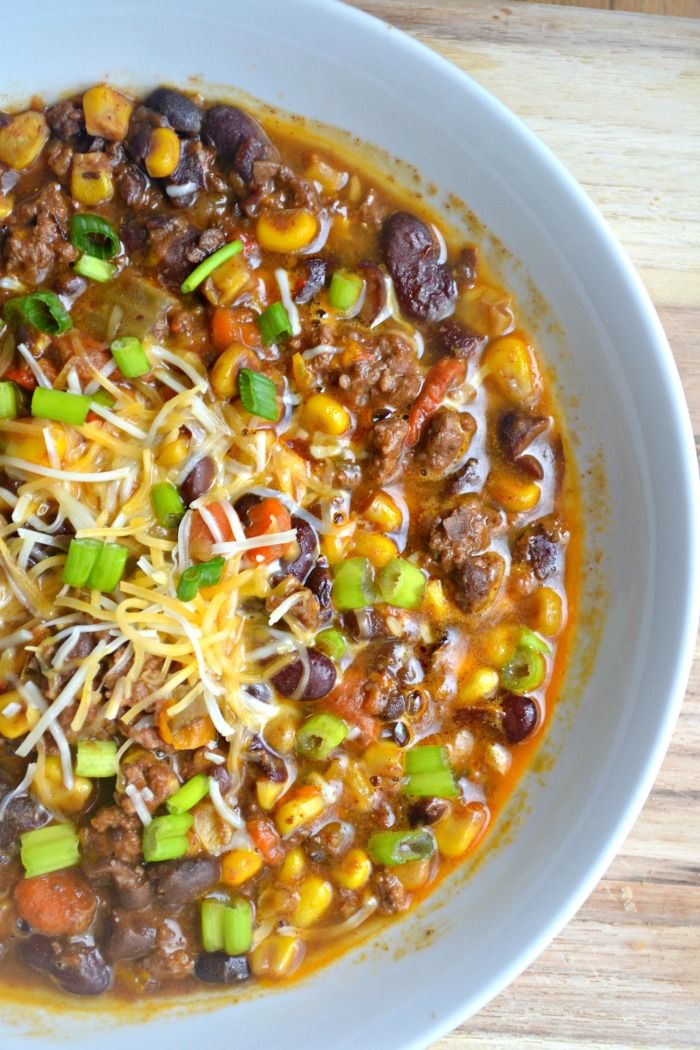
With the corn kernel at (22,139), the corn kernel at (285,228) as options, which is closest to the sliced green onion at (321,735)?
the corn kernel at (285,228)

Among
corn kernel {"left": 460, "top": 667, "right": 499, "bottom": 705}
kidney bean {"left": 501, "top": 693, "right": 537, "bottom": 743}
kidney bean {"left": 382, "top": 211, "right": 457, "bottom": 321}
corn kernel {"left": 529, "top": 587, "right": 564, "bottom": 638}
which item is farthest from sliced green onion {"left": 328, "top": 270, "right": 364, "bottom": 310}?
kidney bean {"left": 501, "top": 693, "right": 537, "bottom": 743}

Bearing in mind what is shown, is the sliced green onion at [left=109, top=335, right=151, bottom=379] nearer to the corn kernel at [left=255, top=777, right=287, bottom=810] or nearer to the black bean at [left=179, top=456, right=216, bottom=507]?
the black bean at [left=179, top=456, right=216, bottom=507]

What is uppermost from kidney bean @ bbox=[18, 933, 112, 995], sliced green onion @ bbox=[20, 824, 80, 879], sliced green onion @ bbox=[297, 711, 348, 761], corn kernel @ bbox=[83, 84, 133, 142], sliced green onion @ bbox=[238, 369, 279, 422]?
corn kernel @ bbox=[83, 84, 133, 142]

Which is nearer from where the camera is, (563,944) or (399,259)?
(399,259)

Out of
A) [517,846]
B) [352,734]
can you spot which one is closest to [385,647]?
[352,734]

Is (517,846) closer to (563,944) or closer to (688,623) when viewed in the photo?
(563,944)
